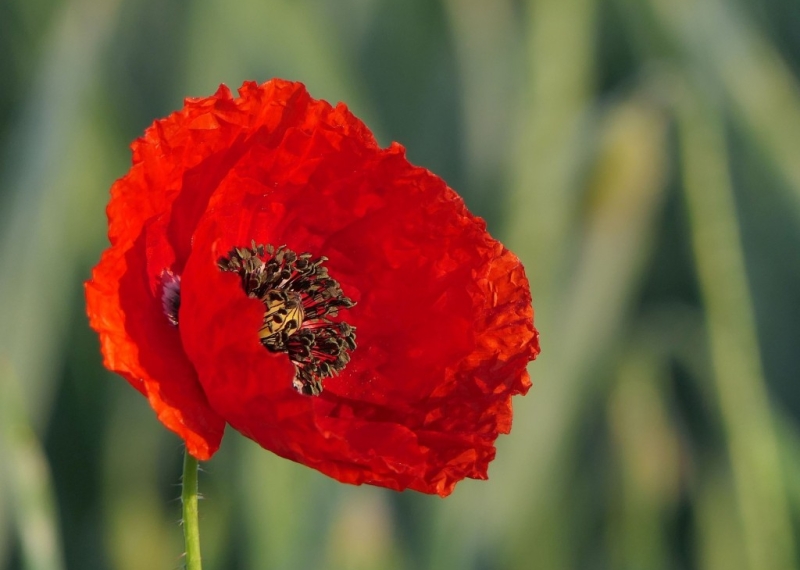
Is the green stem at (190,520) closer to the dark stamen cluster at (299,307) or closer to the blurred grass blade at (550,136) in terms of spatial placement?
the dark stamen cluster at (299,307)

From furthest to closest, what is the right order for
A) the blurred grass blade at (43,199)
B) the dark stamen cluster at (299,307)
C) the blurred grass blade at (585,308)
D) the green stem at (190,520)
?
the blurred grass blade at (585,308) < the blurred grass blade at (43,199) < the dark stamen cluster at (299,307) < the green stem at (190,520)

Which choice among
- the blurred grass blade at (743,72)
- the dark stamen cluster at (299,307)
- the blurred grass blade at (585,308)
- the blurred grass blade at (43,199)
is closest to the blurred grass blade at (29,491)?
the dark stamen cluster at (299,307)

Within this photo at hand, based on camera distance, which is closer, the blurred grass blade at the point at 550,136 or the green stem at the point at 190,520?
the green stem at the point at 190,520

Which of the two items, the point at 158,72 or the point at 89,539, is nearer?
the point at 89,539

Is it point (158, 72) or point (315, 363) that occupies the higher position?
point (158, 72)

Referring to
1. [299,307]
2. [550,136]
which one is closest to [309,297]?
[299,307]

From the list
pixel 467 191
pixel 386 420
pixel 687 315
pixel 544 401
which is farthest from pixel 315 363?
pixel 687 315

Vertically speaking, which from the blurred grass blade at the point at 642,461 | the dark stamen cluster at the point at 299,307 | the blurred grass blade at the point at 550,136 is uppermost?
the blurred grass blade at the point at 550,136

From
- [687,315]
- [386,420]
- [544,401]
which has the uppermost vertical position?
[687,315]

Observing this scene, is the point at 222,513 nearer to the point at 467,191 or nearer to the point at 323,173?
the point at 467,191
